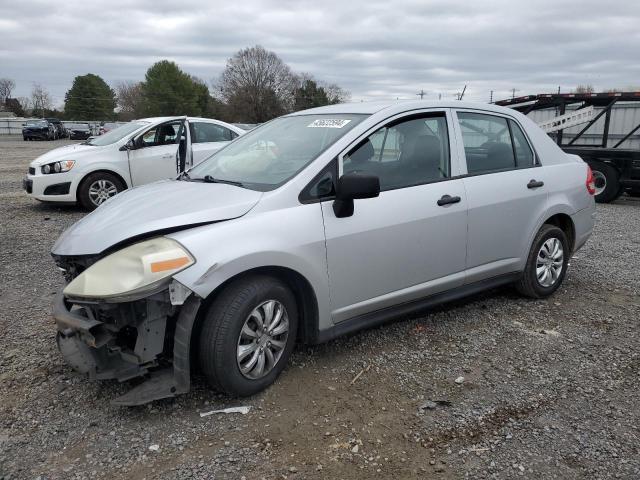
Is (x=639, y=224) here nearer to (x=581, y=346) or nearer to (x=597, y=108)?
(x=597, y=108)

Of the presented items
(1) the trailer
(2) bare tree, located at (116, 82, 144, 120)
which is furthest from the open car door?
(2) bare tree, located at (116, 82, 144, 120)

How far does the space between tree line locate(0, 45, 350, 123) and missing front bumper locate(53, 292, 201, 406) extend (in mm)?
62386

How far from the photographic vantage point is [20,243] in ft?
23.2

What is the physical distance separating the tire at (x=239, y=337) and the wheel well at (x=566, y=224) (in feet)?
9.77

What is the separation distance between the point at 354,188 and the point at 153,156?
693 centimetres

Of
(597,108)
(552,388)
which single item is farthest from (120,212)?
(597,108)

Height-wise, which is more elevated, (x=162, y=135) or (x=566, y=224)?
(x=162, y=135)

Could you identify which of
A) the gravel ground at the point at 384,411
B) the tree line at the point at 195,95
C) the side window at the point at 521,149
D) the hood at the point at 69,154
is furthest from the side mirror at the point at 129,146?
the tree line at the point at 195,95

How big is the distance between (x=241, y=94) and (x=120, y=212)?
71.9m

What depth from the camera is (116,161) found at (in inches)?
363

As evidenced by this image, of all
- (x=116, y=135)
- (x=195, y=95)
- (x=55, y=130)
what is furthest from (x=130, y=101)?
(x=116, y=135)

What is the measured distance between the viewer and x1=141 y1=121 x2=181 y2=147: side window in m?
9.38

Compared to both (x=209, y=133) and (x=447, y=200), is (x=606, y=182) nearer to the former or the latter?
(x=209, y=133)

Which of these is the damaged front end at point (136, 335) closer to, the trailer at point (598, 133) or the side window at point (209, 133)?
the side window at point (209, 133)
